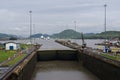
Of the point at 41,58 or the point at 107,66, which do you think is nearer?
the point at 107,66

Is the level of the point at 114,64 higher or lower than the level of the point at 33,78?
higher

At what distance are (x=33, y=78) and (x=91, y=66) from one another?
951 centimetres

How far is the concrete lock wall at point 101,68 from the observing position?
27750 mm

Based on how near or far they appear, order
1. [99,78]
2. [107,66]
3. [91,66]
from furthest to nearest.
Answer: [91,66]
[99,78]
[107,66]

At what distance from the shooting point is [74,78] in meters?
36.3

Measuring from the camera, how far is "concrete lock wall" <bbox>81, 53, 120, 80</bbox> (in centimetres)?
2775

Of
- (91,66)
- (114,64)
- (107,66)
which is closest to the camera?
(114,64)

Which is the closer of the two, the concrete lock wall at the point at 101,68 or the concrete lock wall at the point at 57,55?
the concrete lock wall at the point at 101,68

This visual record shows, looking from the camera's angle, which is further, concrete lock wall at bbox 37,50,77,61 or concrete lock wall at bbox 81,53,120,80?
concrete lock wall at bbox 37,50,77,61

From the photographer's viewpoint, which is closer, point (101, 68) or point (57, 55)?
point (101, 68)

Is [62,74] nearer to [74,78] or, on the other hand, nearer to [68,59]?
[74,78]

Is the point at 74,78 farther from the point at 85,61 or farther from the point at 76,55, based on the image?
the point at 76,55

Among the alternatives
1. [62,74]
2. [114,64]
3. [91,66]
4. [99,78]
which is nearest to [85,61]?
[91,66]

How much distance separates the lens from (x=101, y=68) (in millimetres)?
34625
